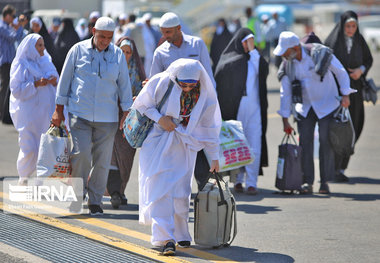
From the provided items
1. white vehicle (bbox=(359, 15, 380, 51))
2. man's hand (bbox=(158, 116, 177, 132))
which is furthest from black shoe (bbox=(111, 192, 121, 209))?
white vehicle (bbox=(359, 15, 380, 51))

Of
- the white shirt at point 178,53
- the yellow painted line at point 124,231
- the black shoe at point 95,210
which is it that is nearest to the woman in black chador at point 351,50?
the white shirt at point 178,53

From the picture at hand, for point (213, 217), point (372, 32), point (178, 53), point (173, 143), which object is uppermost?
point (372, 32)

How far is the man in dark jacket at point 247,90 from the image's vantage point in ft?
32.5

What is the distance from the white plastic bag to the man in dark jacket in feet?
1.54

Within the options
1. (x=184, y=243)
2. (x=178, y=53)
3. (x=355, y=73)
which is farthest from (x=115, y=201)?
(x=355, y=73)

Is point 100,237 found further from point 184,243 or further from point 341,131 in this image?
point 341,131

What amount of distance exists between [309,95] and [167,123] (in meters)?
3.38

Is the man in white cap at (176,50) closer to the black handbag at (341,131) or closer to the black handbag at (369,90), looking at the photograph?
the black handbag at (341,131)

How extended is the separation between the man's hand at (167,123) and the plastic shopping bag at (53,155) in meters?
1.74

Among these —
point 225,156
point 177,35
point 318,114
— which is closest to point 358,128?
point 318,114

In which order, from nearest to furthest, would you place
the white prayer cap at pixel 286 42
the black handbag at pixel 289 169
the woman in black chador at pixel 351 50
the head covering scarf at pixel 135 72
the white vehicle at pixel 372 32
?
the head covering scarf at pixel 135 72
the white prayer cap at pixel 286 42
the black handbag at pixel 289 169
the woman in black chador at pixel 351 50
the white vehicle at pixel 372 32

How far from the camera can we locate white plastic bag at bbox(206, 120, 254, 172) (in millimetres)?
9242

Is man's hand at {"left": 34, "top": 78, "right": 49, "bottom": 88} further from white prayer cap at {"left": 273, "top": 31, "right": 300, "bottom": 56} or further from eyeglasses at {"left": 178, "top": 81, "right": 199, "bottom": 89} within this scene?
eyeglasses at {"left": 178, "top": 81, "right": 199, "bottom": 89}

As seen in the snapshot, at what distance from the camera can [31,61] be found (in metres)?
9.33
